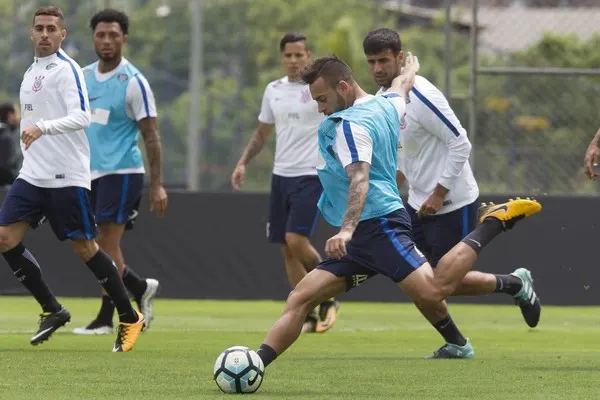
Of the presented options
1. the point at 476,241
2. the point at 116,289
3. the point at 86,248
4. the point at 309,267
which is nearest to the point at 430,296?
the point at 476,241

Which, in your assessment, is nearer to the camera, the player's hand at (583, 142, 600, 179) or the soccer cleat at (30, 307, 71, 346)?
the player's hand at (583, 142, 600, 179)

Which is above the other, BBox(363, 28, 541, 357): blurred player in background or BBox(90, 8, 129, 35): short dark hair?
BBox(90, 8, 129, 35): short dark hair

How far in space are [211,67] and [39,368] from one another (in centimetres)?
2647

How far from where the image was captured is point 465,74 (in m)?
26.5

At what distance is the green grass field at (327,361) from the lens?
8086 millimetres

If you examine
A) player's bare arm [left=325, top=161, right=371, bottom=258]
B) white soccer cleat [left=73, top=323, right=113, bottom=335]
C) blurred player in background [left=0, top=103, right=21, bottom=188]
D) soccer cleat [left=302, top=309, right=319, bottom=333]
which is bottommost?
blurred player in background [left=0, top=103, right=21, bottom=188]

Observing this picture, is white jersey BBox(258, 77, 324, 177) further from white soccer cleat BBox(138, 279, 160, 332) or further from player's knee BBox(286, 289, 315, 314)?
player's knee BBox(286, 289, 315, 314)

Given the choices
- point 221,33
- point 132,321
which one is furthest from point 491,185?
point 221,33

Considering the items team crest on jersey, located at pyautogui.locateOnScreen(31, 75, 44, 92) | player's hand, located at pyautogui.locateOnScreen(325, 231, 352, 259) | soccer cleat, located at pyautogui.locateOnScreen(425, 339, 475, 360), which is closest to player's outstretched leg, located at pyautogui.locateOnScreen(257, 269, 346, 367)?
player's hand, located at pyautogui.locateOnScreen(325, 231, 352, 259)

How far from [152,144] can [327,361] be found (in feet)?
8.94

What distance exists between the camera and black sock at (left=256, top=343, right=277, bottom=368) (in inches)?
323

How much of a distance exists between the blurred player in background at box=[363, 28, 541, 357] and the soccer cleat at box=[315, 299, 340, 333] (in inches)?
88.1

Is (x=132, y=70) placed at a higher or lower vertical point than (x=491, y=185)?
higher

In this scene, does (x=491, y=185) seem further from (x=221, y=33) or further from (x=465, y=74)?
(x=221, y=33)
